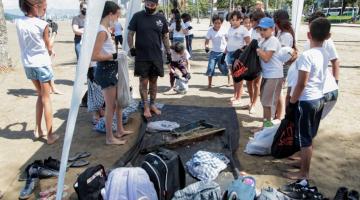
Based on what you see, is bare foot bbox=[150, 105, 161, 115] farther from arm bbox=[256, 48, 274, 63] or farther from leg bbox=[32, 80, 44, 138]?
arm bbox=[256, 48, 274, 63]

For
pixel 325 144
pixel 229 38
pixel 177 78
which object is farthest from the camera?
pixel 177 78

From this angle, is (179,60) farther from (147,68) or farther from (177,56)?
→ (147,68)

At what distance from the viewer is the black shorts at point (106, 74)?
4.45m

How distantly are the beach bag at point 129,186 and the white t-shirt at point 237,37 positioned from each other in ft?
15.4

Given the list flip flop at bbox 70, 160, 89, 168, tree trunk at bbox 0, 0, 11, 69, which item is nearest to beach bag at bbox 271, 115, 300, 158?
flip flop at bbox 70, 160, 89, 168

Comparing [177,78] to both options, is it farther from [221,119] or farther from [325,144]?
[325,144]

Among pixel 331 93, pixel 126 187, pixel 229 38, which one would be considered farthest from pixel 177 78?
pixel 126 187

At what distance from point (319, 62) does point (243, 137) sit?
202cm

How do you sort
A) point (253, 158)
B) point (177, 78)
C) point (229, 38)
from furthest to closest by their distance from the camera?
point (177, 78) < point (229, 38) < point (253, 158)

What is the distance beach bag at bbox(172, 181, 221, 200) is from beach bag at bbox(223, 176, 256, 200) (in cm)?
10

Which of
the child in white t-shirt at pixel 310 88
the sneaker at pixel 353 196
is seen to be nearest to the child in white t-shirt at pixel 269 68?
the child in white t-shirt at pixel 310 88

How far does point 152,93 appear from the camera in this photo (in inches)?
237

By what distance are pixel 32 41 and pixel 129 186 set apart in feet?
9.11

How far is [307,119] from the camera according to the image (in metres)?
3.61
